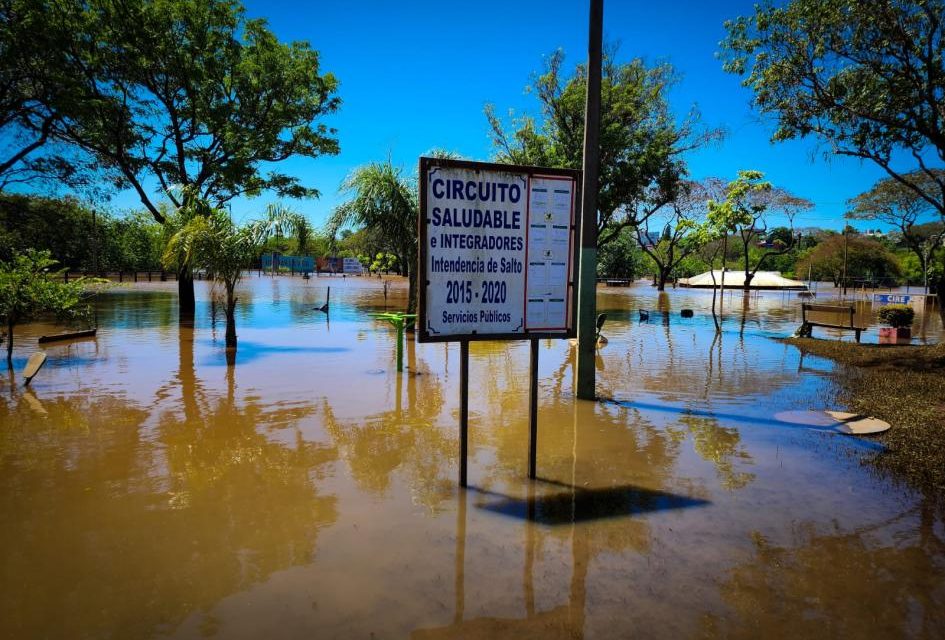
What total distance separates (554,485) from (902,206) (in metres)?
56.0

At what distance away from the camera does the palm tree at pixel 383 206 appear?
18719 millimetres

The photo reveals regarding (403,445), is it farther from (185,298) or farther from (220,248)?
(185,298)

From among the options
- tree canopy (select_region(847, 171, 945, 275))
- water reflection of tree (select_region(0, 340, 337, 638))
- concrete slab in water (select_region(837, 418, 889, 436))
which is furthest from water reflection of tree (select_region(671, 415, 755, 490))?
Result: tree canopy (select_region(847, 171, 945, 275))

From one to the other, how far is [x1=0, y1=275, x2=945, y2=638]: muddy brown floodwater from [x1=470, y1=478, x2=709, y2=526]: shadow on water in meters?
0.03

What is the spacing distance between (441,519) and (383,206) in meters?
15.5

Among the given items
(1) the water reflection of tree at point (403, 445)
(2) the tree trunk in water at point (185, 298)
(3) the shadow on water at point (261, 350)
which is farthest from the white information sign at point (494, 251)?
(2) the tree trunk in water at point (185, 298)

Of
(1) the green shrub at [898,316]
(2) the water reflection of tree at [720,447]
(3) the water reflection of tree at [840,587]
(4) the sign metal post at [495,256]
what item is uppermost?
(4) the sign metal post at [495,256]

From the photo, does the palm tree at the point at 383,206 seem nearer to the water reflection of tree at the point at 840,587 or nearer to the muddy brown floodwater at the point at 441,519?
the muddy brown floodwater at the point at 441,519

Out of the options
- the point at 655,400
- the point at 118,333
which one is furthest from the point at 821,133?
the point at 118,333

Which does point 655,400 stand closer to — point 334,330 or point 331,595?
point 331,595

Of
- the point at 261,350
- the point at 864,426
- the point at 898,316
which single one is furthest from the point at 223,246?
the point at 898,316

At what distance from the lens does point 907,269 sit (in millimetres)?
77938

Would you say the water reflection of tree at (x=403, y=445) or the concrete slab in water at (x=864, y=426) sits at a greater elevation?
the concrete slab in water at (x=864, y=426)

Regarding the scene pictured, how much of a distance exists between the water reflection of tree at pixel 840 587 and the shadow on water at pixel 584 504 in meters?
0.89
